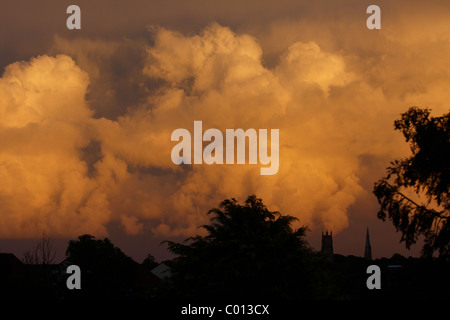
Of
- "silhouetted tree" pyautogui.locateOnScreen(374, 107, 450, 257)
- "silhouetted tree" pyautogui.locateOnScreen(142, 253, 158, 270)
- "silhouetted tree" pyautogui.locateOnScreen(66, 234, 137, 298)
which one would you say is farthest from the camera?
"silhouetted tree" pyautogui.locateOnScreen(142, 253, 158, 270)

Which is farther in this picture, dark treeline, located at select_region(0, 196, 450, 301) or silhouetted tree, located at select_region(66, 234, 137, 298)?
silhouetted tree, located at select_region(66, 234, 137, 298)

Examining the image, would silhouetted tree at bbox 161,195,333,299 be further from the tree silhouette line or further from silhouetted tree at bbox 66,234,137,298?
silhouetted tree at bbox 66,234,137,298

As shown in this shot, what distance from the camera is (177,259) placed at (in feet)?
109

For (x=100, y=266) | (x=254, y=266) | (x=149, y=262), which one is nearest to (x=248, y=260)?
(x=254, y=266)

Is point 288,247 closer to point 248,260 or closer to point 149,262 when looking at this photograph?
point 248,260

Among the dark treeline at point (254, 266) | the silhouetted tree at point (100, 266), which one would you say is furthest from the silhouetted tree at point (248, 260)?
the silhouetted tree at point (100, 266)

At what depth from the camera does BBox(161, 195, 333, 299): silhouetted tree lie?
30422 mm

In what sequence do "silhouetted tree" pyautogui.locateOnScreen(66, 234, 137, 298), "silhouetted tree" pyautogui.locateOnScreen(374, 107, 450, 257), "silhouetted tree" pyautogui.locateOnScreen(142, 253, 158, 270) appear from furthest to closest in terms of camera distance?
"silhouetted tree" pyautogui.locateOnScreen(142, 253, 158, 270) → "silhouetted tree" pyautogui.locateOnScreen(66, 234, 137, 298) → "silhouetted tree" pyautogui.locateOnScreen(374, 107, 450, 257)

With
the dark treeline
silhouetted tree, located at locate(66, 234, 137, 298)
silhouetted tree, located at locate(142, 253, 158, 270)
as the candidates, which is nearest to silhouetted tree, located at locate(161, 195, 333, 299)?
the dark treeline

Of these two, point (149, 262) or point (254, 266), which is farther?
point (149, 262)

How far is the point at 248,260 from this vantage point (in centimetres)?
3038

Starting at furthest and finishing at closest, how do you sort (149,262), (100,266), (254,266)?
(149,262) < (100,266) < (254,266)

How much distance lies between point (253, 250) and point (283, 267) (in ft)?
5.54

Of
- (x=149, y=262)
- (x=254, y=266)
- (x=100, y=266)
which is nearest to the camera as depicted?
(x=254, y=266)
